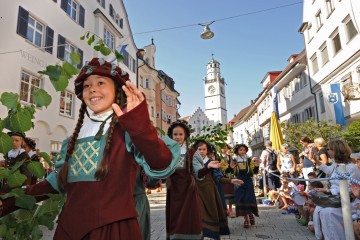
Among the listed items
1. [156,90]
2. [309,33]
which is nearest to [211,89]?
[156,90]

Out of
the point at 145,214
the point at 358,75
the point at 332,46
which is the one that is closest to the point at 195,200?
the point at 145,214

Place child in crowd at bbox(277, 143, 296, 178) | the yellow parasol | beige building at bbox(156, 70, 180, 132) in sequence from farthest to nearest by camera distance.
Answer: beige building at bbox(156, 70, 180, 132) < the yellow parasol < child in crowd at bbox(277, 143, 296, 178)

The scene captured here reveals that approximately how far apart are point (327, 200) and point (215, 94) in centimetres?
9644

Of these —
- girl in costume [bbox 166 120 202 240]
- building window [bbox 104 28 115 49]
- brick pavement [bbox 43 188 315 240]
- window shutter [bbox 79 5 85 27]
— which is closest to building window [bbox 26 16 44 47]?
window shutter [bbox 79 5 85 27]

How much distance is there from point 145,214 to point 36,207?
3.18 feet

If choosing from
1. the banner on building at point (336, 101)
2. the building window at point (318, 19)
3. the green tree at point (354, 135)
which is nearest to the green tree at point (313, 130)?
the banner on building at point (336, 101)

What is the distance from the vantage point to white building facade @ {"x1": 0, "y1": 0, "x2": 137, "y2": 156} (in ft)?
38.1

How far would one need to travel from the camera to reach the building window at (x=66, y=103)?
15.1 meters

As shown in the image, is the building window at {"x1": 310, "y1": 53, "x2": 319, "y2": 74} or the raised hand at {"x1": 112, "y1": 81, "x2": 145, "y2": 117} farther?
the building window at {"x1": 310, "y1": 53, "x2": 319, "y2": 74}

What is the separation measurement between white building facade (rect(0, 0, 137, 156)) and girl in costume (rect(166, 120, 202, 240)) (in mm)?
6607

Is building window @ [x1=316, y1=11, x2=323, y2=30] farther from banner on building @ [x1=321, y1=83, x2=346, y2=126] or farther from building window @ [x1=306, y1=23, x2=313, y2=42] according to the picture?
banner on building @ [x1=321, y1=83, x2=346, y2=126]

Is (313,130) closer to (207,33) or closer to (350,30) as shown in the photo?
(350,30)

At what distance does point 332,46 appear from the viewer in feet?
61.8

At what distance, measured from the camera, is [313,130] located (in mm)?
16109
